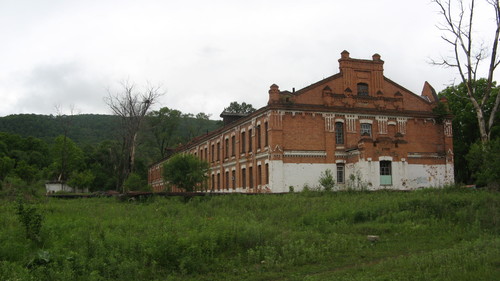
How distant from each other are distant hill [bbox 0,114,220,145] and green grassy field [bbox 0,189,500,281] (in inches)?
2147

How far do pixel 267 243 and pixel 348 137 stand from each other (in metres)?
22.7

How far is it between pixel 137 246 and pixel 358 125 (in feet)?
84.8

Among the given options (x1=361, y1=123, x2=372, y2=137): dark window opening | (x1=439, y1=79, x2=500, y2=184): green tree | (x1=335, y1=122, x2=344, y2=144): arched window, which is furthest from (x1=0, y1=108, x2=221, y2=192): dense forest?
(x1=439, y1=79, x2=500, y2=184): green tree

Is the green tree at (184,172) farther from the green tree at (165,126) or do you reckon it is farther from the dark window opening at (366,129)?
the green tree at (165,126)

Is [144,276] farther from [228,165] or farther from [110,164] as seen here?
[110,164]

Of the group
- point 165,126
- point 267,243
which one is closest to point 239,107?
point 165,126

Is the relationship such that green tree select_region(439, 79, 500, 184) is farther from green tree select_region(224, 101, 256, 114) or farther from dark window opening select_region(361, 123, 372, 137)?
green tree select_region(224, 101, 256, 114)

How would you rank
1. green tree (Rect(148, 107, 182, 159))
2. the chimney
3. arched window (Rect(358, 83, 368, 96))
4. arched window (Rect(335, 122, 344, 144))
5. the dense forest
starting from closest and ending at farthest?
the chimney
arched window (Rect(335, 122, 344, 144))
arched window (Rect(358, 83, 368, 96))
the dense forest
green tree (Rect(148, 107, 182, 159))

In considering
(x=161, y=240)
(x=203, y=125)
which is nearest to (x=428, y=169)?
(x=161, y=240)

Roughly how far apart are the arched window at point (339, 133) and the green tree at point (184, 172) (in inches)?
400

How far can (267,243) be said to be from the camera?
13.0 m

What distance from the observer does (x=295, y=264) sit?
1167 cm

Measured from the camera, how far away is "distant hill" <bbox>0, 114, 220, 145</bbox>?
75750 mm

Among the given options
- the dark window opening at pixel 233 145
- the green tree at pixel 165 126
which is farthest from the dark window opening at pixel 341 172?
the green tree at pixel 165 126
